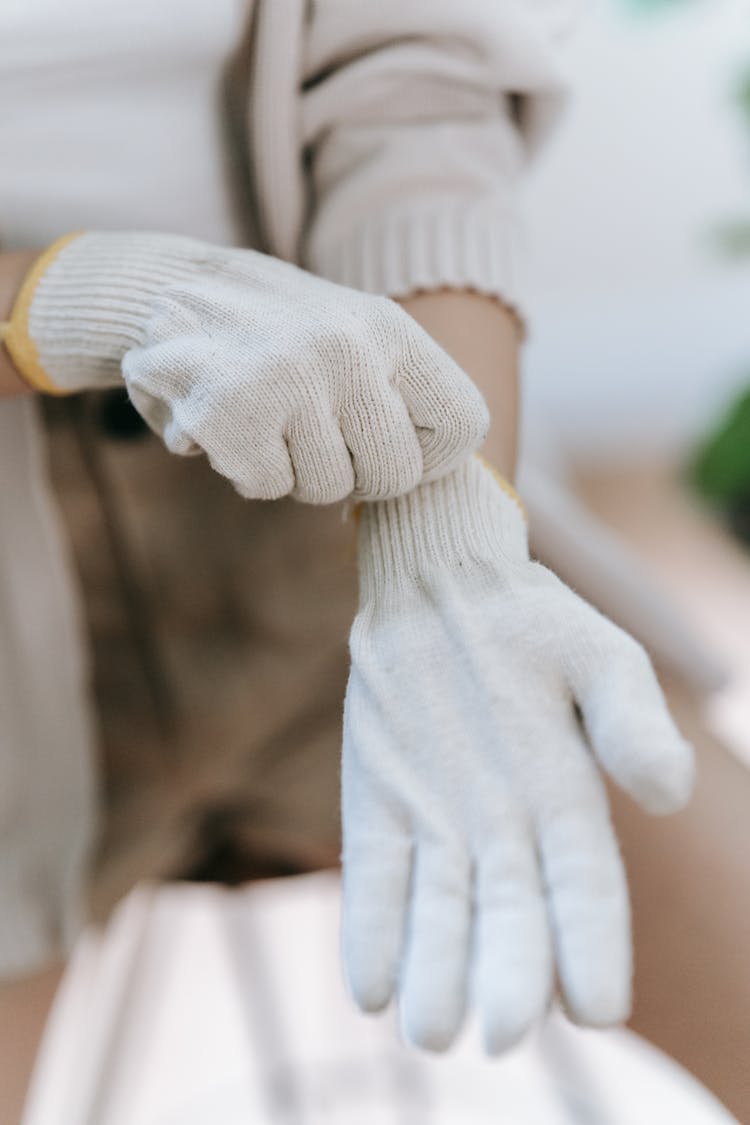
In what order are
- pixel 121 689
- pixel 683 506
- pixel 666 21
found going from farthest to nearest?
pixel 683 506, pixel 666 21, pixel 121 689

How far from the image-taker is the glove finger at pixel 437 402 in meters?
0.36

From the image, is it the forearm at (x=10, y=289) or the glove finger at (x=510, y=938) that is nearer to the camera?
the glove finger at (x=510, y=938)

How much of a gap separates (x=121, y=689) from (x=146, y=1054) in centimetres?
23

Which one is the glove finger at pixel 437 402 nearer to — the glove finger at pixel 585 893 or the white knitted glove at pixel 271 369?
the white knitted glove at pixel 271 369

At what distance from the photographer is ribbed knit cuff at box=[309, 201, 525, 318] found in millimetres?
481

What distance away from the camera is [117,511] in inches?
26.3

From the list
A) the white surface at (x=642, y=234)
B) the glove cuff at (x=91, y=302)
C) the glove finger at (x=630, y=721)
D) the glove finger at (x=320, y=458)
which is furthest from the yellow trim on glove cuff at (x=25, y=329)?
the white surface at (x=642, y=234)

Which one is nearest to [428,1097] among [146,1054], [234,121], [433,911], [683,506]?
[146,1054]

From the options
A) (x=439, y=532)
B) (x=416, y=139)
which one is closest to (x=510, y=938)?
(x=439, y=532)

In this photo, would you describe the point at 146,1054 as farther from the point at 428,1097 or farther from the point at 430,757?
the point at 430,757

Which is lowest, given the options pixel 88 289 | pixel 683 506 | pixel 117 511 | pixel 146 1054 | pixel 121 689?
pixel 683 506

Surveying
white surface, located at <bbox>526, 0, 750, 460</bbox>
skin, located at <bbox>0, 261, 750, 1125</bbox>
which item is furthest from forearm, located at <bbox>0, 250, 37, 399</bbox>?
white surface, located at <bbox>526, 0, 750, 460</bbox>

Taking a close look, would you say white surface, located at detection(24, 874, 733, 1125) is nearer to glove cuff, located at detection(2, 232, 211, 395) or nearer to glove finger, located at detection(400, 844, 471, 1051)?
glove finger, located at detection(400, 844, 471, 1051)

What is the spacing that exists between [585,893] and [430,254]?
0.31 m
